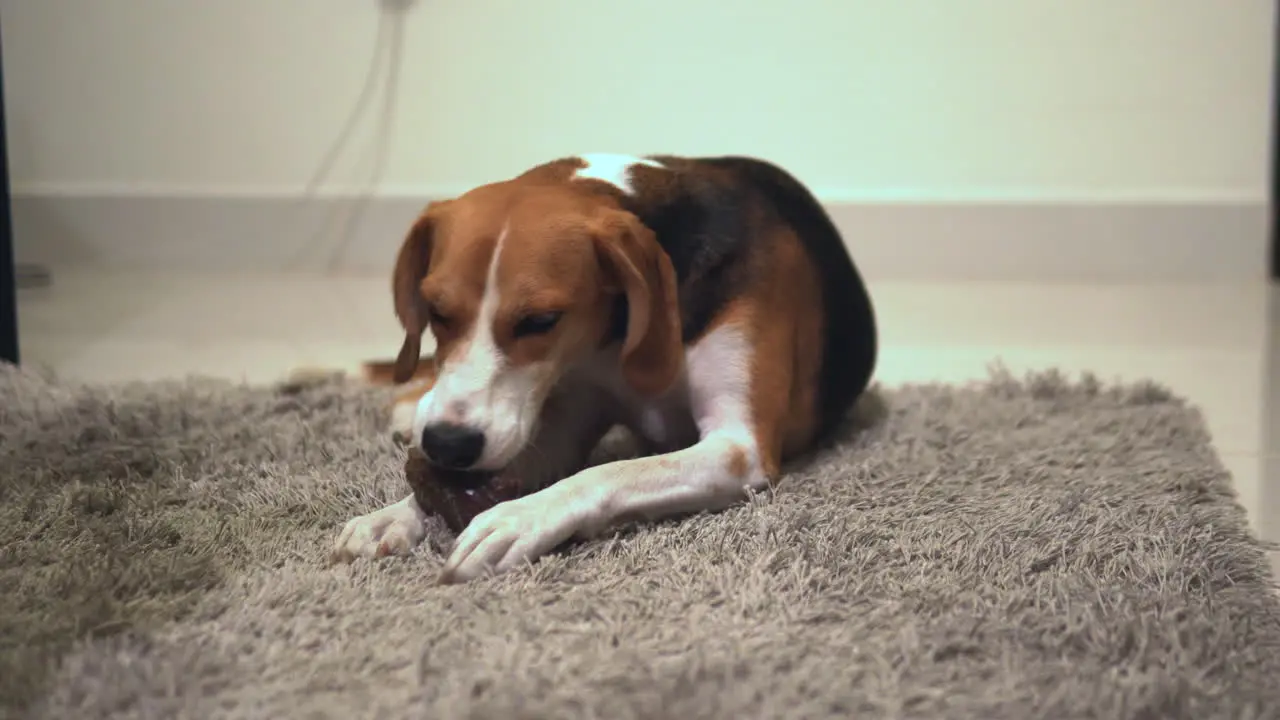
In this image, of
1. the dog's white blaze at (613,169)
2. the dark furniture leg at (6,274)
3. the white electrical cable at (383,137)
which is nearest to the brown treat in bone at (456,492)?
the dog's white blaze at (613,169)

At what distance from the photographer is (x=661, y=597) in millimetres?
1355

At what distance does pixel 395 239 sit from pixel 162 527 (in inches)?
108

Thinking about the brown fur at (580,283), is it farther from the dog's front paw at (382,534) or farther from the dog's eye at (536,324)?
the dog's front paw at (382,534)

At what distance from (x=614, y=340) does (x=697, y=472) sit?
26cm

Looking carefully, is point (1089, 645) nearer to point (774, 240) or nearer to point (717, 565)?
point (717, 565)

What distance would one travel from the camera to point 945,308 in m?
3.61

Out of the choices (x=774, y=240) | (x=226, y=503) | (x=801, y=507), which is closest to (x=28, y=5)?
(x=226, y=503)

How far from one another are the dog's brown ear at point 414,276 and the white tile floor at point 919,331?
1.09 meters

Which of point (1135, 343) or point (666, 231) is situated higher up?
point (666, 231)

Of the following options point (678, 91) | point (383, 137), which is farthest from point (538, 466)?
point (383, 137)

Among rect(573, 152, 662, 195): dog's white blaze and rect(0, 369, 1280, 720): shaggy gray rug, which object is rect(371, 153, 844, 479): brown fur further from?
rect(0, 369, 1280, 720): shaggy gray rug

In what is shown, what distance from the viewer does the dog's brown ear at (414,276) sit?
5.63 ft

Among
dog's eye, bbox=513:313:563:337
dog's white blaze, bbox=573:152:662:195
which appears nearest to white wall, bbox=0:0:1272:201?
dog's white blaze, bbox=573:152:662:195

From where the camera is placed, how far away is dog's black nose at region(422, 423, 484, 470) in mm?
1449
